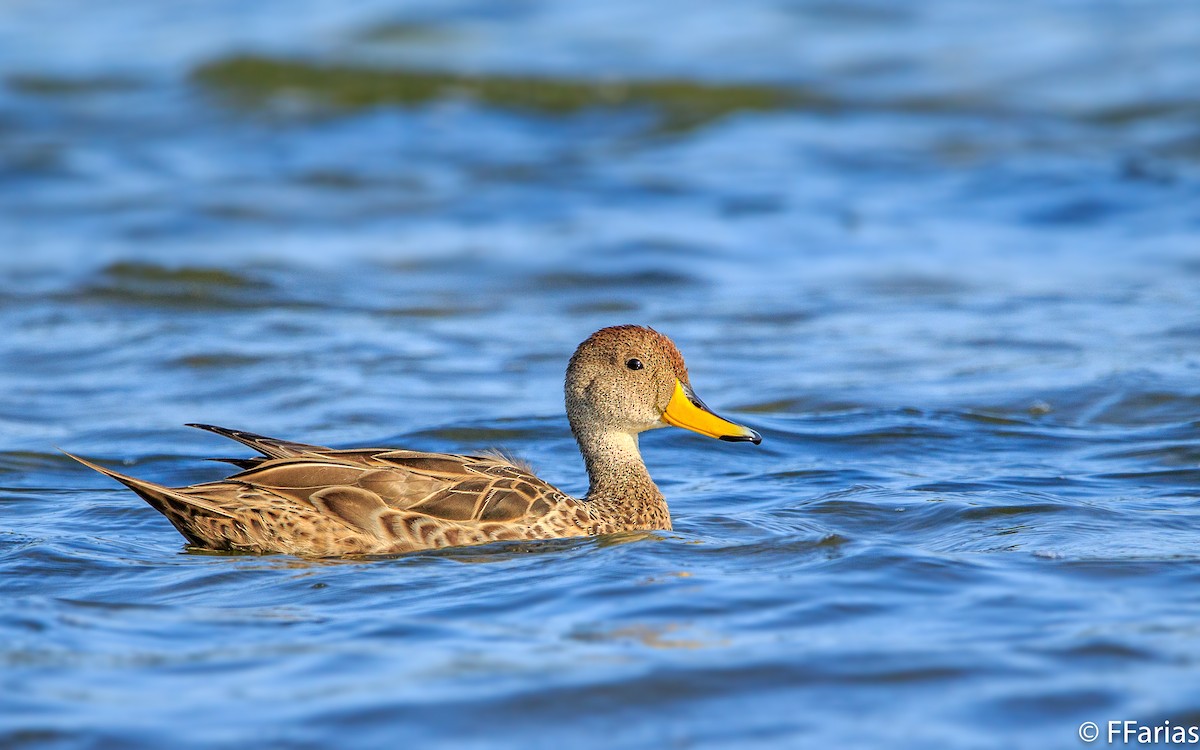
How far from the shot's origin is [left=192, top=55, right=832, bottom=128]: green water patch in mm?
21344

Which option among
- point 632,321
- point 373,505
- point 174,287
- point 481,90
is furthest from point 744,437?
point 481,90

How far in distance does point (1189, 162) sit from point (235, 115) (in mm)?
11553

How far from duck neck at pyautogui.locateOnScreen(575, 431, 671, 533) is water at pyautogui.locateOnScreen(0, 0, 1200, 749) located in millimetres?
236

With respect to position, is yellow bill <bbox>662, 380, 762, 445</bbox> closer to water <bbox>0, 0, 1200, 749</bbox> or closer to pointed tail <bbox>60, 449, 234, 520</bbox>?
water <bbox>0, 0, 1200, 749</bbox>

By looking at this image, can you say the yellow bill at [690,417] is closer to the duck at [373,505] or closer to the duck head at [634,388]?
the duck head at [634,388]

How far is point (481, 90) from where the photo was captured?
22.4m

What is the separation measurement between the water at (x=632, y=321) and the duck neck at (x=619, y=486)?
0.77ft

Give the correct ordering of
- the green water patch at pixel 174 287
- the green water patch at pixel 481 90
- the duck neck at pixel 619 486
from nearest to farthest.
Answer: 1. the duck neck at pixel 619 486
2. the green water patch at pixel 174 287
3. the green water patch at pixel 481 90

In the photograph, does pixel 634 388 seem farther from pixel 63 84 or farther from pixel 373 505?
pixel 63 84

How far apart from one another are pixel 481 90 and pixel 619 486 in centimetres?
1517

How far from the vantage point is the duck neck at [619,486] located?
25.3 feet

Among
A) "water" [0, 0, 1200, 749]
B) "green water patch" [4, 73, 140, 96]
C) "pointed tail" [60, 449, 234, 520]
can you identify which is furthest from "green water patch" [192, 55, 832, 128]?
"pointed tail" [60, 449, 234, 520]

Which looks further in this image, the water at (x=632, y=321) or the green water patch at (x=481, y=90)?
the green water patch at (x=481, y=90)

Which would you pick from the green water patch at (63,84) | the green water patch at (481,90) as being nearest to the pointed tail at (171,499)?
the green water patch at (481,90)
